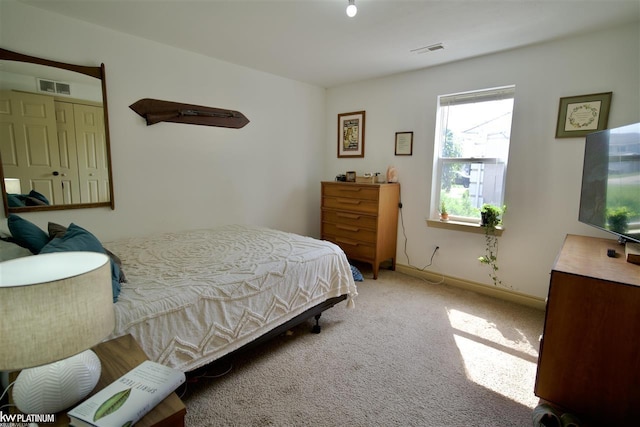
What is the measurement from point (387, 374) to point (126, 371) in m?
1.45

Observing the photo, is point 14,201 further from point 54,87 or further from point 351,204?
point 351,204

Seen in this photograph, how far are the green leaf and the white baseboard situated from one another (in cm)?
317

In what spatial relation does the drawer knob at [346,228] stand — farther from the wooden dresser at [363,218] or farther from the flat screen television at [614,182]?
the flat screen television at [614,182]

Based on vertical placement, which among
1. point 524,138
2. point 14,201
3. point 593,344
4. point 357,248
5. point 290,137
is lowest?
point 357,248

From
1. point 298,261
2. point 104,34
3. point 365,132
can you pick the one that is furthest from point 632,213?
point 104,34

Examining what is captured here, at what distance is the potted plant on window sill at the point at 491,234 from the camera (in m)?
2.81

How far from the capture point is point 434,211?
3.44 m

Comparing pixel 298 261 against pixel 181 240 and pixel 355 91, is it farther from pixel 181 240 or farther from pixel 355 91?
pixel 355 91

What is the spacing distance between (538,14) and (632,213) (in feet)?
4.95

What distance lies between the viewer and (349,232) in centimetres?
362

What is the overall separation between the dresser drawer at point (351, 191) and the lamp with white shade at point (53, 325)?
275 cm

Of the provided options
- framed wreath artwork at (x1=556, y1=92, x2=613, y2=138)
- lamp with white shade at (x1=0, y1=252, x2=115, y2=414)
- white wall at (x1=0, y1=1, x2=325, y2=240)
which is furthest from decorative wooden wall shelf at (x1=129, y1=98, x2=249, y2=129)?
framed wreath artwork at (x1=556, y1=92, x2=613, y2=138)

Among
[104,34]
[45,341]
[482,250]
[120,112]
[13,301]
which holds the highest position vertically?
[104,34]

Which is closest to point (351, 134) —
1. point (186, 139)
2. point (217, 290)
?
point (186, 139)
